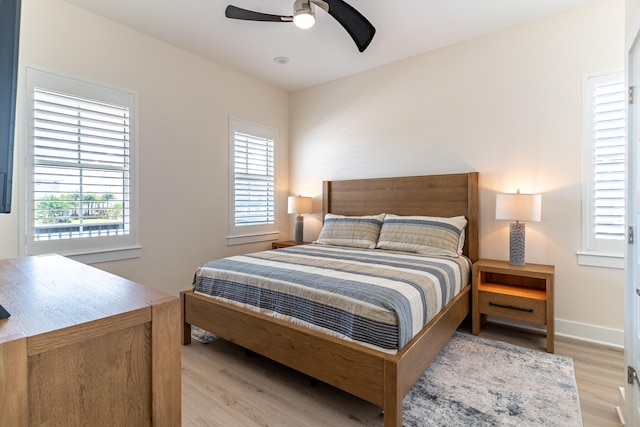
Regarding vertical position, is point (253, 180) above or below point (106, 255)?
above

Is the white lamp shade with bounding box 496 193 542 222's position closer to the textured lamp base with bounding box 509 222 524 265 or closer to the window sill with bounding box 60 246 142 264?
the textured lamp base with bounding box 509 222 524 265

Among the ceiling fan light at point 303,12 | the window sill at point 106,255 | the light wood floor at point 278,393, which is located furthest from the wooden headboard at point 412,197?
the window sill at point 106,255

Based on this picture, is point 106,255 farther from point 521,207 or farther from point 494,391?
point 521,207

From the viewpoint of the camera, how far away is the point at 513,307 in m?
2.61

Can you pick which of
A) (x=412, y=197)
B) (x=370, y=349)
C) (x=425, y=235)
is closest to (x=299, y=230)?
(x=412, y=197)

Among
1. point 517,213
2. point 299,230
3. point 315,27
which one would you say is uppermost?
point 315,27

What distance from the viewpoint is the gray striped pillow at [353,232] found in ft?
11.1

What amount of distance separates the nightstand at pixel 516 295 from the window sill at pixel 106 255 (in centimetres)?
315

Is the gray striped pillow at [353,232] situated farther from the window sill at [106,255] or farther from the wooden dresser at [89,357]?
the wooden dresser at [89,357]

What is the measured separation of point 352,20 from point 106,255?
2846mm

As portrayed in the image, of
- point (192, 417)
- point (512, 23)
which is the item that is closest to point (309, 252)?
point (192, 417)

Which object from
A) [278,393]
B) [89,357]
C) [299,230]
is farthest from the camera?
[299,230]

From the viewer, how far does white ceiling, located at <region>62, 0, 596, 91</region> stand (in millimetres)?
2654

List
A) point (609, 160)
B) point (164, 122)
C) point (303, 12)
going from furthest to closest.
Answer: point (164, 122), point (609, 160), point (303, 12)
